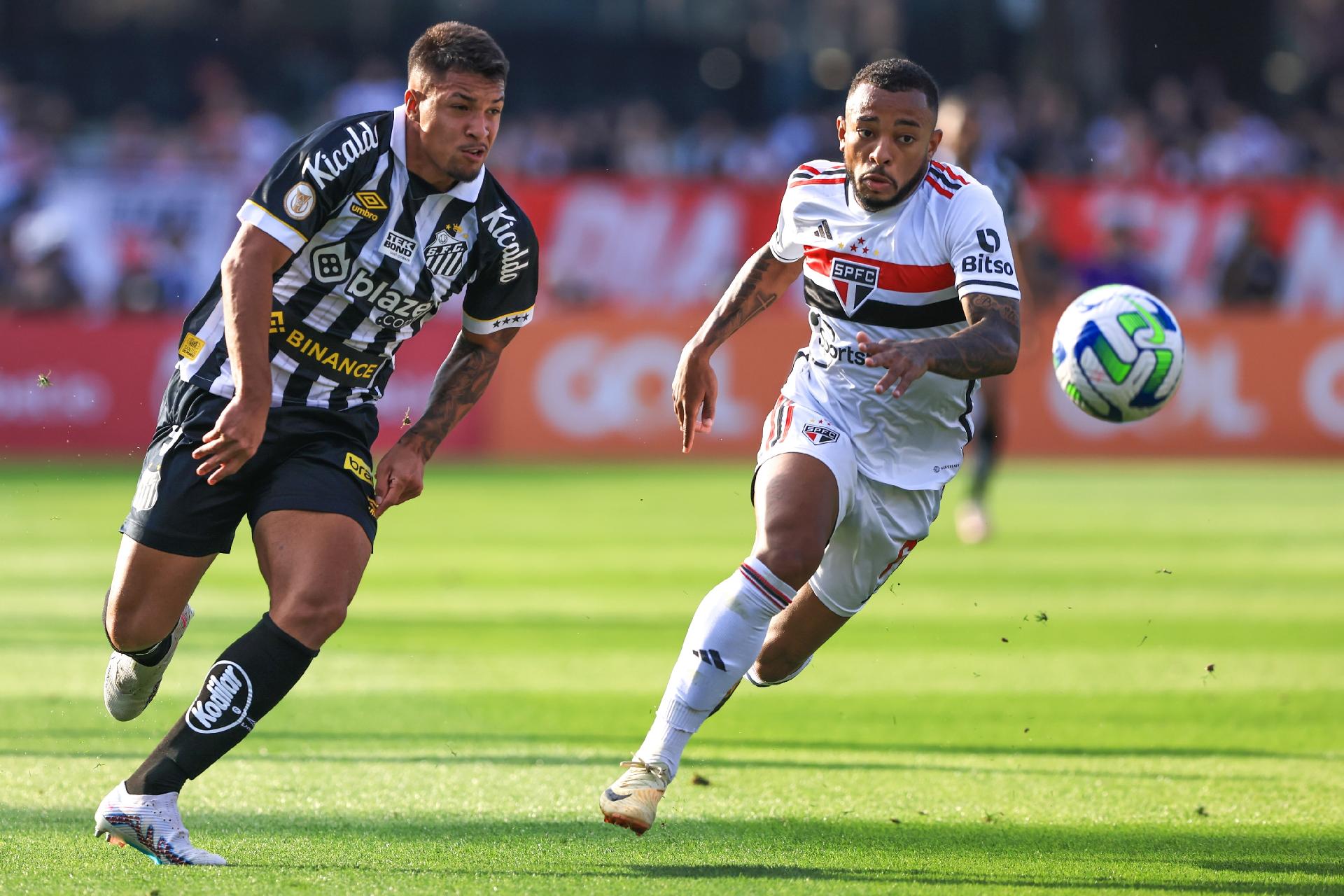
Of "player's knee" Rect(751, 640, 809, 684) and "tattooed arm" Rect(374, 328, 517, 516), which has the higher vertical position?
"tattooed arm" Rect(374, 328, 517, 516)

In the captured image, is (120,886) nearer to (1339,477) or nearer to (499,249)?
(499,249)

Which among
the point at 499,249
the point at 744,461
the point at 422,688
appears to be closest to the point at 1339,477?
the point at 744,461

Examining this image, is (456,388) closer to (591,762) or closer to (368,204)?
(368,204)

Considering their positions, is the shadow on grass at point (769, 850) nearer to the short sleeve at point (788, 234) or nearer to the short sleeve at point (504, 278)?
the short sleeve at point (504, 278)

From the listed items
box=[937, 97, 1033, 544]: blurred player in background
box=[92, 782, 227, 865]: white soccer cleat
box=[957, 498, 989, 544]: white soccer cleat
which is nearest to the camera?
box=[92, 782, 227, 865]: white soccer cleat

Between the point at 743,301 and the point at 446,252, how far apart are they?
3.68ft

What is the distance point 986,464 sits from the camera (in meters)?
13.3

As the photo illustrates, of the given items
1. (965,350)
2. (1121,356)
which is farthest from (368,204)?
(1121,356)

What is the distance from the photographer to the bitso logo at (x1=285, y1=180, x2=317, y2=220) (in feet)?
16.4

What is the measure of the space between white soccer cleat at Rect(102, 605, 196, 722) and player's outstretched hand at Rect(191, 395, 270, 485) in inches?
37.5

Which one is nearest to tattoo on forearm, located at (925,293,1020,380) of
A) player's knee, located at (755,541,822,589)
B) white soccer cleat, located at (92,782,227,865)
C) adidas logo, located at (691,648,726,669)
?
player's knee, located at (755,541,822,589)

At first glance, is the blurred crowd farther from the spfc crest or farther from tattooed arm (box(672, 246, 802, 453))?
the spfc crest

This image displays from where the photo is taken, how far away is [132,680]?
5.79 m

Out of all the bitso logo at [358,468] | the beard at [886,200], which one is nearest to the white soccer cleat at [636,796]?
the bitso logo at [358,468]
